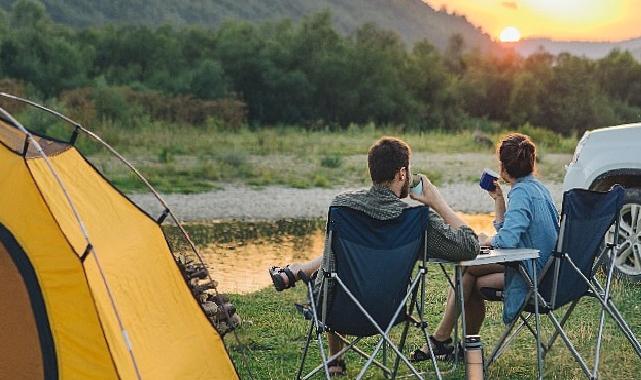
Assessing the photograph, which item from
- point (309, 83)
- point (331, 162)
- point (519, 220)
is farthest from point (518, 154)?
point (309, 83)

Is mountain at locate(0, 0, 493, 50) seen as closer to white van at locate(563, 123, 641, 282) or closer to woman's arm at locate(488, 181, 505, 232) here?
white van at locate(563, 123, 641, 282)

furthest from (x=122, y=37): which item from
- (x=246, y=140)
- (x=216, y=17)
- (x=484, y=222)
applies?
(x=216, y=17)

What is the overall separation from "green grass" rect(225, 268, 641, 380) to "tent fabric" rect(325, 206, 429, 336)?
2.32 ft

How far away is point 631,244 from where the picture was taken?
8.18 metres

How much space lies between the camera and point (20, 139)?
478cm

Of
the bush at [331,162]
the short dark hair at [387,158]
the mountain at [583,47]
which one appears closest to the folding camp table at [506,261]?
the short dark hair at [387,158]

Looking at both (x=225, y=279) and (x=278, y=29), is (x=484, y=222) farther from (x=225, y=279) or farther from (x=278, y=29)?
(x=278, y=29)

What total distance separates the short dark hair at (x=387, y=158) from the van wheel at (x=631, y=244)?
3.74m

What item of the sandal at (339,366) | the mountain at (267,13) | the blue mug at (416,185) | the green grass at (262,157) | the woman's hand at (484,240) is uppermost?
the mountain at (267,13)

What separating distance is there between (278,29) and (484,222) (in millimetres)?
34082

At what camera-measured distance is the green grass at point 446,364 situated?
5.82m

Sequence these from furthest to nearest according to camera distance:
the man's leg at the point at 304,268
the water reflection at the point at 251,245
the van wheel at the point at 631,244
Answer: the water reflection at the point at 251,245
the van wheel at the point at 631,244
the man's leg at the point at 304,268

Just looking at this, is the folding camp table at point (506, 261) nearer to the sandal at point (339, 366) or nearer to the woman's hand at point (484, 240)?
the woman's hand at point (484, 240)

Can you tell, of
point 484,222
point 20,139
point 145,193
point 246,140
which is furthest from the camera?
point 246,140
